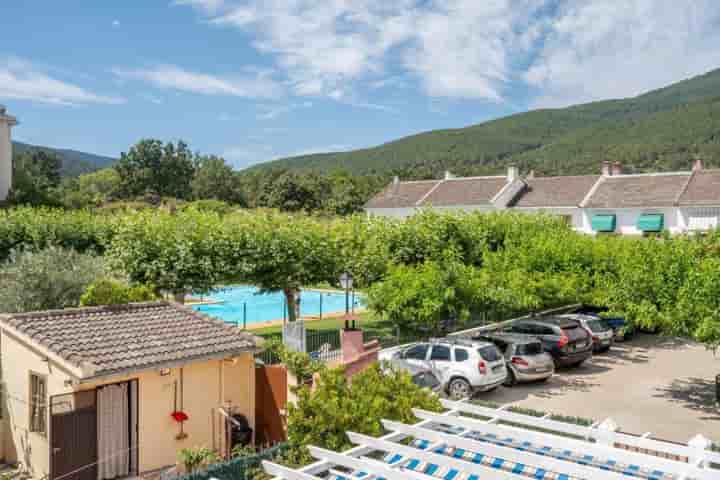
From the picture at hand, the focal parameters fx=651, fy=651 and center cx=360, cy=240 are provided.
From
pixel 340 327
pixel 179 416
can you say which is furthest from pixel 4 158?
pixel 179 416

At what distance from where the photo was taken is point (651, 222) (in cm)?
4728

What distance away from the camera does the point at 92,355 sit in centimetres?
1180

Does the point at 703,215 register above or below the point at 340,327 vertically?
above

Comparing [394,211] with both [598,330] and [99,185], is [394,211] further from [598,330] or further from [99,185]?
[99,185]

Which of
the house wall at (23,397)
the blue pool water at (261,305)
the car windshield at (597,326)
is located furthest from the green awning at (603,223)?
the house wall at (23,397)

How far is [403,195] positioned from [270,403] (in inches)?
1909

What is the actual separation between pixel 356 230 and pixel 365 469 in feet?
67.7

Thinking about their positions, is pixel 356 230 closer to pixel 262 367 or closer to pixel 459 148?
pixel 262 367

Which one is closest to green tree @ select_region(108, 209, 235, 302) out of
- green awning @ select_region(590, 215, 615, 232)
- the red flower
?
the red flower

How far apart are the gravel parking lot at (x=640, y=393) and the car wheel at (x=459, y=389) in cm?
100

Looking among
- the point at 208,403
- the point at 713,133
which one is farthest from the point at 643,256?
the point at 713,133

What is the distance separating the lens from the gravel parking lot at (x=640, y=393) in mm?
15945

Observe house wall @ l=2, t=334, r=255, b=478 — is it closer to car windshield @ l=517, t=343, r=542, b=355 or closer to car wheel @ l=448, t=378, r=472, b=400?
car wheel @ l=448, t=378, r=472, b=400

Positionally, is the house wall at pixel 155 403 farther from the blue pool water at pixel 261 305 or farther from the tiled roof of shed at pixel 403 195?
the tiled roof of shed at pixel 403 195
